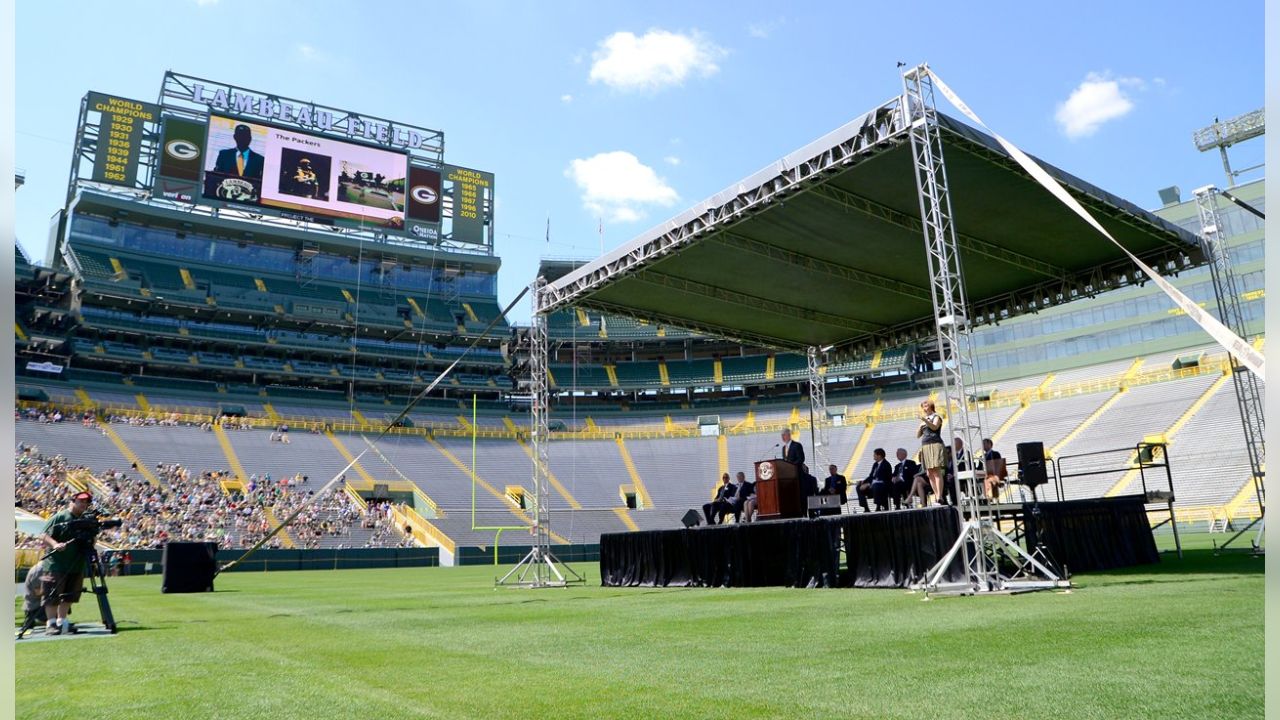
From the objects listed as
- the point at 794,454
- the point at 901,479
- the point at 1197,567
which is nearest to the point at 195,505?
the point at 794,454

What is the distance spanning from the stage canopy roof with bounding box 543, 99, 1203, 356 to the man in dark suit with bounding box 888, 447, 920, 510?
4444 millimetres

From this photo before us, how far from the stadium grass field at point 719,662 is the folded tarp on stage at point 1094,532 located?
180 centimetres

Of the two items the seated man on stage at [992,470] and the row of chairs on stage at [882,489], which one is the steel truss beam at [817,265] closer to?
the row of chairs on stage at [882,489]

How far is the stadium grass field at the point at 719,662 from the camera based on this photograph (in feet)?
12.5

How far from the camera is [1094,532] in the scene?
41.9ft

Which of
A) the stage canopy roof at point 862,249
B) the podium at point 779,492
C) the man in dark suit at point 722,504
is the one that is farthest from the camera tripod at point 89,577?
the man in dark suit at point 722,504

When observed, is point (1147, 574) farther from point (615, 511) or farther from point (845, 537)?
point (615, 511)

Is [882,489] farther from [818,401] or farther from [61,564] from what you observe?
[61,564]

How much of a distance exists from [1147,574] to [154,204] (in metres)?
58.7

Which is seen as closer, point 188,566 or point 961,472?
point 961,472

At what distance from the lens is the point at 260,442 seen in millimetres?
44594

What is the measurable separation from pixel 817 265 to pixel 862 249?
103cm

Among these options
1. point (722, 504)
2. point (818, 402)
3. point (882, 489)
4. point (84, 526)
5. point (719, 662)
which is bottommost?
point (719, 662)

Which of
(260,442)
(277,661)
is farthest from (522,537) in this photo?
(277,661)
